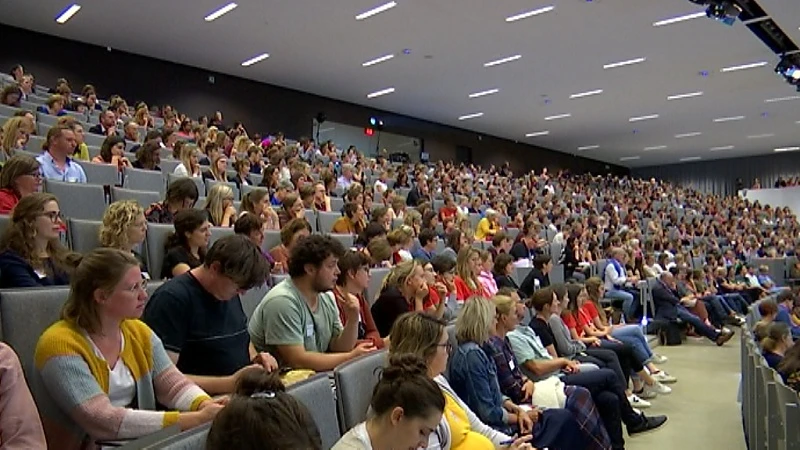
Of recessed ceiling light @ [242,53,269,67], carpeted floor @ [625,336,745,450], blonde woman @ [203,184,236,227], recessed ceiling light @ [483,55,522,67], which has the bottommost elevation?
carpeted floor @ [625,336,745,450]

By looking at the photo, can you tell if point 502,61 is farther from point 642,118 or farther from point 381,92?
point 642,118

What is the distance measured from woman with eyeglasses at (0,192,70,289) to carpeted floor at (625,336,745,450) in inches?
129

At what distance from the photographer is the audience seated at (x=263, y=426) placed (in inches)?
36.5

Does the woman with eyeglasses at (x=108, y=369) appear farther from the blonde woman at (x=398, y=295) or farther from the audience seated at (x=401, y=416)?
the blonde woman at (x=398, y=295)

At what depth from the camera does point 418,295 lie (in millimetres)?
3275

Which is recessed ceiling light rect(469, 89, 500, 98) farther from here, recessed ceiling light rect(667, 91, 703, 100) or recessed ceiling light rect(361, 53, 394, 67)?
recessed ceiling light rect(667, 91, 703, 100)

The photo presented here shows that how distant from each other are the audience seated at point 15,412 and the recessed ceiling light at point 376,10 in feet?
27.7

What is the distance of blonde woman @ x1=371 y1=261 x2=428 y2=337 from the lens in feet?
10.6

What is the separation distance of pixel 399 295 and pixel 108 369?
1772mm

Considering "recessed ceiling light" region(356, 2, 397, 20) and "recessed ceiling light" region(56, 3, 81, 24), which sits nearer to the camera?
"recessed ceiling light" region(356, 2, 397, 20)

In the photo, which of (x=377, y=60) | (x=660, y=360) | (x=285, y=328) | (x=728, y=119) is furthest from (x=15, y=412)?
(x=728, y=119)

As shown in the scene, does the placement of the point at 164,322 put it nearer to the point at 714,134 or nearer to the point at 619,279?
the point at 619,279

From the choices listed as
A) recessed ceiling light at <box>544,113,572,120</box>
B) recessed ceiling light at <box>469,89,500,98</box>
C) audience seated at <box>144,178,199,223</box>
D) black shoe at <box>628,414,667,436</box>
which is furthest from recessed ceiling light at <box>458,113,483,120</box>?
audience seated at <box>144,178,199,223</box>

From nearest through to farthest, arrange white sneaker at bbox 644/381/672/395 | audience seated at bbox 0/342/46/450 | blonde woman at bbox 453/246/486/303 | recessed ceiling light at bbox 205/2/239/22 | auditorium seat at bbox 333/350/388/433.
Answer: audience seated at bbox 0/342/46/450, auditorium seat at bbox 333/350/388/433, blonde woman at bbox 453/246/486/303, white sneaker at bbox 644/381/672/395, recessed ceiling light at bbox 205/2/239/22
